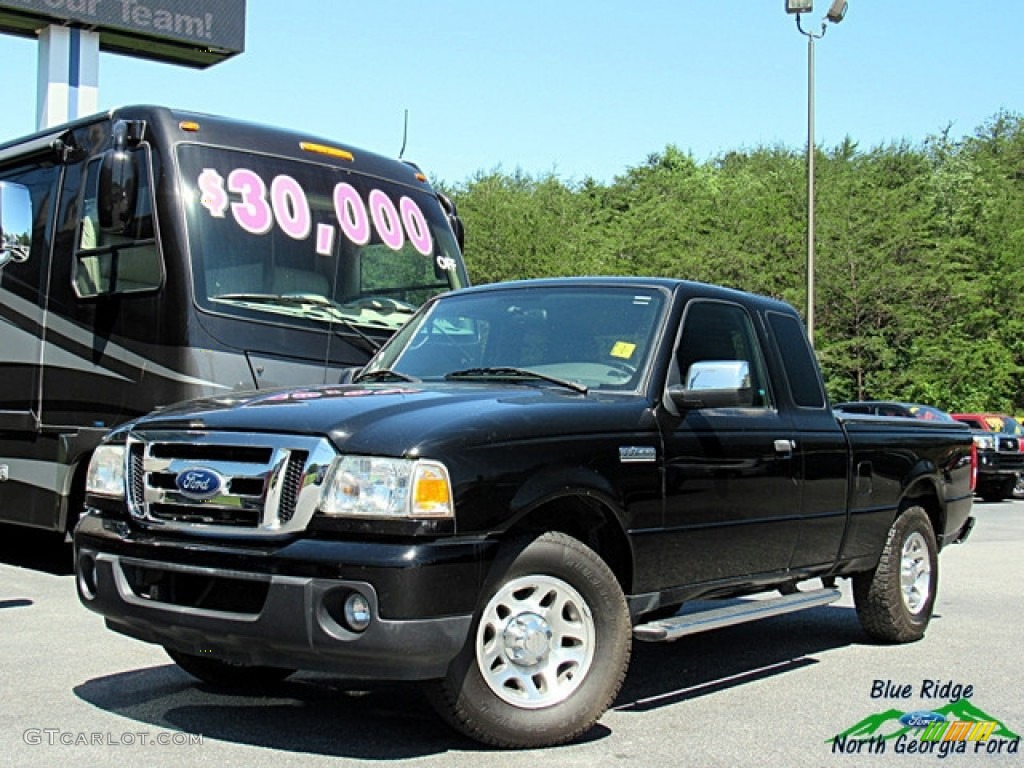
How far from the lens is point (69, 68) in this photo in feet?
89.2

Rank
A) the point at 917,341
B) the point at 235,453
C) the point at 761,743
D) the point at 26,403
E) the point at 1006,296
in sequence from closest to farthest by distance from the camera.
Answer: the point at 235,453
the point at 761,743
the point at 26,403
the point at 917,341
the point at 1006,296

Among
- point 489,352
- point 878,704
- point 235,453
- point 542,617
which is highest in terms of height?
point 489,352

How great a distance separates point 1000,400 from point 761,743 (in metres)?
36.8

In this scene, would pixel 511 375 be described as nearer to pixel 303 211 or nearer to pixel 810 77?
pixel 303 211

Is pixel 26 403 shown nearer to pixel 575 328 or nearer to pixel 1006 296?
pixel 575 328

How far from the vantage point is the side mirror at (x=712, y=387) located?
5.55m

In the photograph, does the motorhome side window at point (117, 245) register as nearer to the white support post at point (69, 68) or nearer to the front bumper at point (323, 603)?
the front bumper at point (323, 603)

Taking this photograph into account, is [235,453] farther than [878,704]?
No

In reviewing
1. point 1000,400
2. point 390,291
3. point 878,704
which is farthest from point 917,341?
point 878,704

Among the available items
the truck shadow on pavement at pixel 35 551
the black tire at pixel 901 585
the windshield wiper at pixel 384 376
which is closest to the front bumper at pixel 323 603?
the windshield wiper at pixel 384 376

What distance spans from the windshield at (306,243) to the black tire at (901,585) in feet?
12.9

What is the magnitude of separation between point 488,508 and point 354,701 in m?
1.52

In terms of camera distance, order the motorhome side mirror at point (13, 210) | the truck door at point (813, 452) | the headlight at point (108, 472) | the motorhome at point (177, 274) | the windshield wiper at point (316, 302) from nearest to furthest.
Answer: the headlight at point (108, 472) < the truck door at point (813, 452) < the motorhome side mirror at point (13, 210) < the motorhome at point (177, 274) < the windshield wiper at point (316, 302)

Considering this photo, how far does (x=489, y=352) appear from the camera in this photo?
6.09 metres
